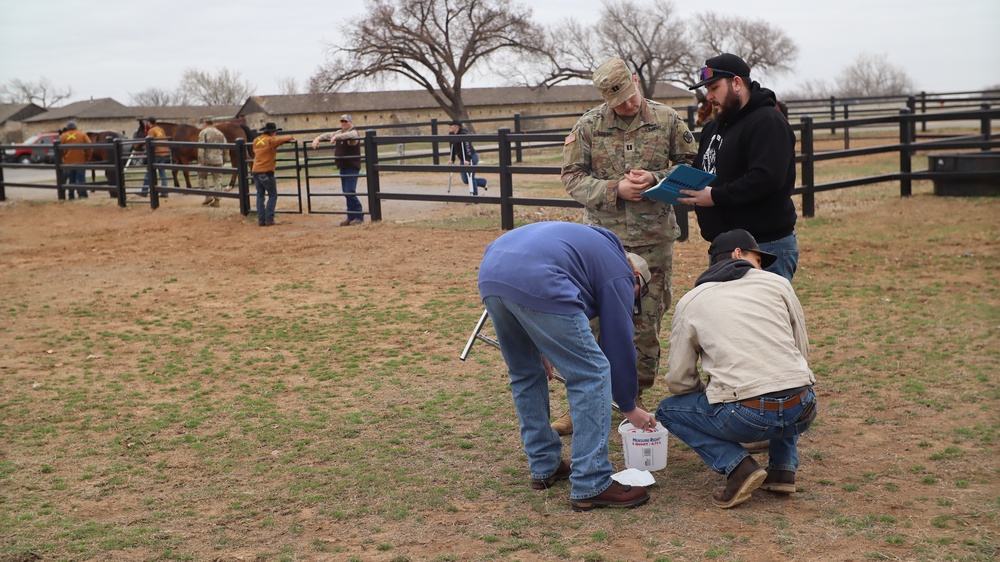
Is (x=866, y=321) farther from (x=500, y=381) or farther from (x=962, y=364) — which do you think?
(x=500, y=381)

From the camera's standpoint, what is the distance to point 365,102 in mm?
58969

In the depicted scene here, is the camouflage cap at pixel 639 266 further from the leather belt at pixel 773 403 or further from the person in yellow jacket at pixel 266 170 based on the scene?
A: the person in yellow jacket at pixel 266 170

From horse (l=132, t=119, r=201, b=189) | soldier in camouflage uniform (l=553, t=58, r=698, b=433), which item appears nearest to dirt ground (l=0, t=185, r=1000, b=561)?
soldier in camouflage uniform (l=553, t=58, r=698, b=433)

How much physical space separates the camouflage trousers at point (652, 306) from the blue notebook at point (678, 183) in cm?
42

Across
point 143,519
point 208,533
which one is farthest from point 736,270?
point 143,519

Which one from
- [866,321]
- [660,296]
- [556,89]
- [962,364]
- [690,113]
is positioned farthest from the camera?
[556,89]

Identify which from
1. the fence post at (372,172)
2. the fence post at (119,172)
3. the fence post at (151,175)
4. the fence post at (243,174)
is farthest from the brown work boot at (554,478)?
the fence post at (119,172)

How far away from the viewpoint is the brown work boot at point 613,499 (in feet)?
12.1

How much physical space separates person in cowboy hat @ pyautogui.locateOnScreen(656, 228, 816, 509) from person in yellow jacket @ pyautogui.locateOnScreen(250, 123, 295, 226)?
10.9m

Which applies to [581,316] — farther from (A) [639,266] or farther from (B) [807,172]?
Result: (B) [807,172]

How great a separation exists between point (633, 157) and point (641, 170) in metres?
0.14

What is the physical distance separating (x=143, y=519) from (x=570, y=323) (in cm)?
200

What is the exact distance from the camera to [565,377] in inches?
142

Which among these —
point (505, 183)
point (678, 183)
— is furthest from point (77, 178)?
point (678, 183)
